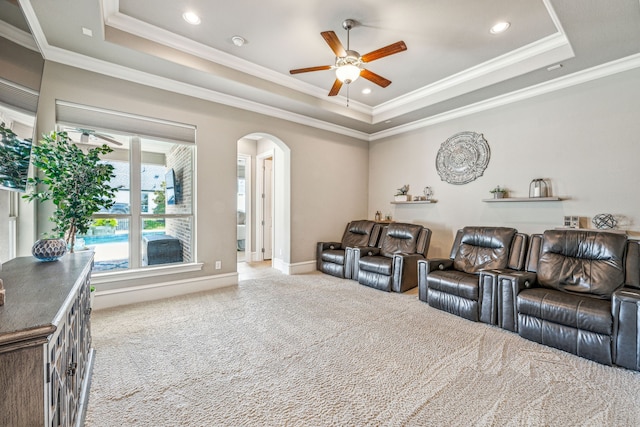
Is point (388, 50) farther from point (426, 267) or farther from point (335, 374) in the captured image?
point (335, 374)

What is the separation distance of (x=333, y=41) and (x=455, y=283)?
2.90m

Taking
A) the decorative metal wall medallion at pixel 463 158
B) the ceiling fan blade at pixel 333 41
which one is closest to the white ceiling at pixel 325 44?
the ceiling fan blade at pixel 333 41

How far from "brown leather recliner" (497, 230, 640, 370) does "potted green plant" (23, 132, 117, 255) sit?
4.21m

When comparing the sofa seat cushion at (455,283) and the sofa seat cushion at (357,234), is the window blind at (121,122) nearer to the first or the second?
the sofa seat cushion at (357,234)

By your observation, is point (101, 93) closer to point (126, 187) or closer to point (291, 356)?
point (126, 187)

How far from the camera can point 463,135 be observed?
4820mm

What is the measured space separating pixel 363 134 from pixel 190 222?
4030 millimetres

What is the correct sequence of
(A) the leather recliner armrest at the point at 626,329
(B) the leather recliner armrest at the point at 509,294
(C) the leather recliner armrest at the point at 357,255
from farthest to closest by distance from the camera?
(C) the leather recliner armrest at the point at 357,255 < (B) the leather recliner armrest at the point at 509,294 < (A) the leather recliner armrest at the point at 626,329

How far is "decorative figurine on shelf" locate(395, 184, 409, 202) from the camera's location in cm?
553

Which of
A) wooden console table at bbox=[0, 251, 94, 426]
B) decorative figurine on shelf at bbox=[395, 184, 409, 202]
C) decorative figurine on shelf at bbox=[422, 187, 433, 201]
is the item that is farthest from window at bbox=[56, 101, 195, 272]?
decorative figurine on shelf at bbox=[422, 187, 433, 201]

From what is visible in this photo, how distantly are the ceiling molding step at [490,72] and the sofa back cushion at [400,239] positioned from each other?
203cm

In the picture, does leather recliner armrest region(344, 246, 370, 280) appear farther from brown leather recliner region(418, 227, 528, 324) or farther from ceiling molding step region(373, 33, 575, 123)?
ceiling molding step region(373, 33, 575, 123)

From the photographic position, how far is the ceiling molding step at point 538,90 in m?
3.32

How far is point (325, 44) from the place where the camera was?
11.2ft
